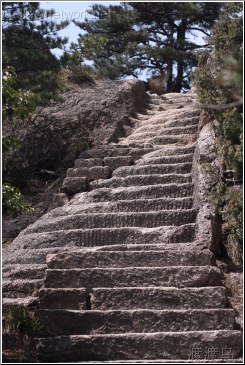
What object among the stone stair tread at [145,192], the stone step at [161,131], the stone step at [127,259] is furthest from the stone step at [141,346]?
the stone step at [161,131]

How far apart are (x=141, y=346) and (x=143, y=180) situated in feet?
11.1

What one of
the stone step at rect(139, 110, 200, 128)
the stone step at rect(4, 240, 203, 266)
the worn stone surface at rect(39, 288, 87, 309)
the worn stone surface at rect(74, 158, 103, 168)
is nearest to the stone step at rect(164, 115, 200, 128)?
the stone step at rect(139, 110, 200, 128)

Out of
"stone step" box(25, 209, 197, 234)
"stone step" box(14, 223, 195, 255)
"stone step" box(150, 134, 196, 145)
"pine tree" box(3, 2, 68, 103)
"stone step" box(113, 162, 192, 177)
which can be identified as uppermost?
"pine tree" box(3, 2, 68, 103)

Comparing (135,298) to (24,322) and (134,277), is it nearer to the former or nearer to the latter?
(134,277)

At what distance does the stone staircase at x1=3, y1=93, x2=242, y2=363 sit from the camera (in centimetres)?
620

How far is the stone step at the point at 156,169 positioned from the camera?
30.6ft

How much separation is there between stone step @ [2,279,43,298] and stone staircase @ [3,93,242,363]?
0.04ft

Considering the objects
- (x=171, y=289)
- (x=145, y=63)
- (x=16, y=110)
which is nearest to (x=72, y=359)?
(x=171, y=289)

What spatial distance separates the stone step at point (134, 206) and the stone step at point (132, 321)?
2205mm

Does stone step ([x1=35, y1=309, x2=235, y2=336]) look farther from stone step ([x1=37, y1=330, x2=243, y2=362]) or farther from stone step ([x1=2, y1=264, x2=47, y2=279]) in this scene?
stone step ([x1=2, y1=264, x2=47, y2=279])

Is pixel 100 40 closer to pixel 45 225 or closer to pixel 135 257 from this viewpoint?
pixel 45 225

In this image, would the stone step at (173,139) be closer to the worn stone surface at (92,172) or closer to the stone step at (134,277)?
the worn stone surface at (92,172)

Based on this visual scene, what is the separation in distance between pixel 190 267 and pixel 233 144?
1415 mm

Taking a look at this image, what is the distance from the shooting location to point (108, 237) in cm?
805
